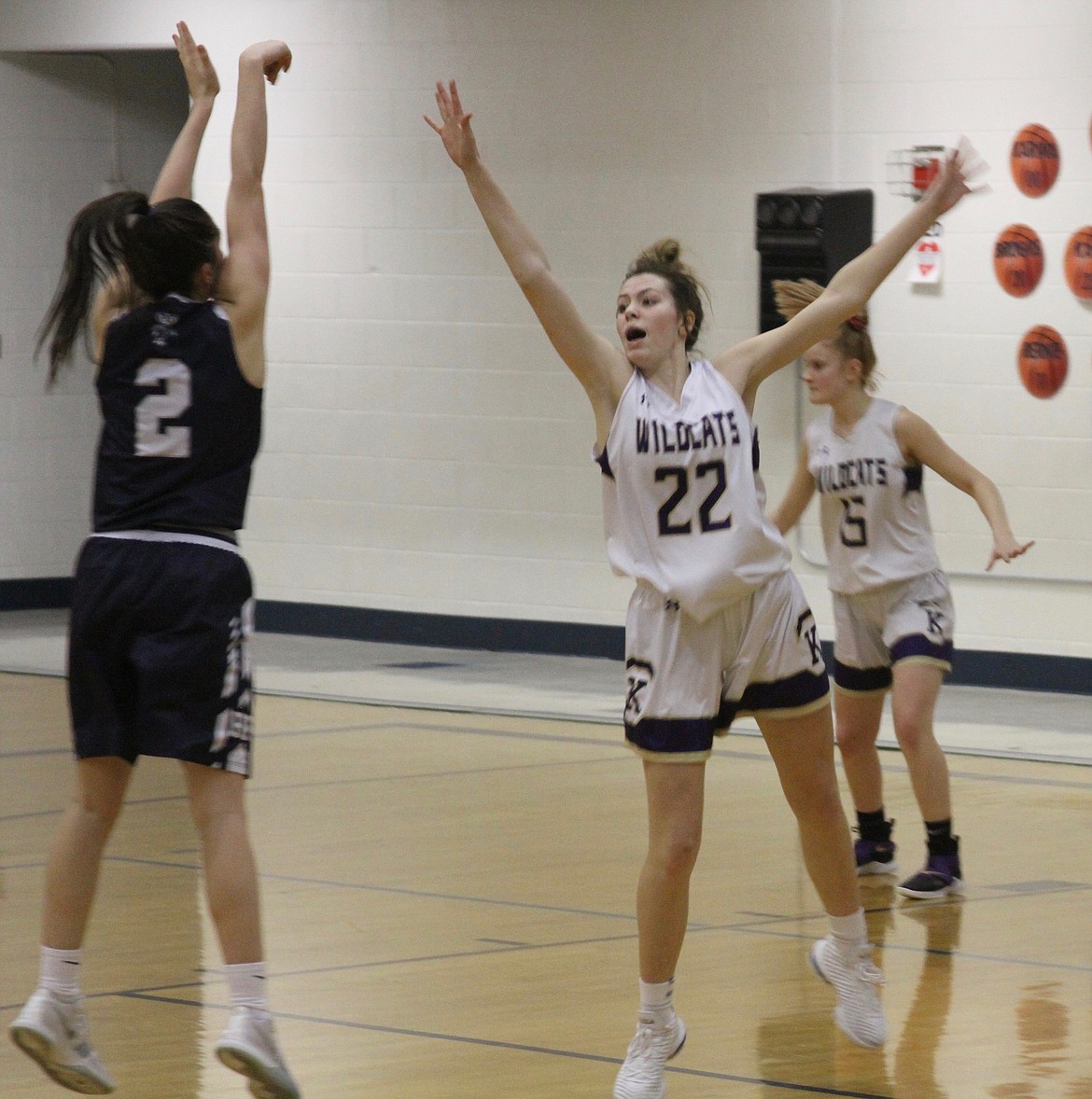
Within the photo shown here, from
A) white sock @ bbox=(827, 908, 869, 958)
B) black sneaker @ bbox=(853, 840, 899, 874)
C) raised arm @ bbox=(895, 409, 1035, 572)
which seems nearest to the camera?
white sock @ bbox=(827, 908, 869, 958)

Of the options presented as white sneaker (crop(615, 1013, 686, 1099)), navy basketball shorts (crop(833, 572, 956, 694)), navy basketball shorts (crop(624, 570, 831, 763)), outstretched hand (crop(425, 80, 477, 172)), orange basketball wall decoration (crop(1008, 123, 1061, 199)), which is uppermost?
orange basketball wall decoration (crop(1008, 123, 1061, 199))

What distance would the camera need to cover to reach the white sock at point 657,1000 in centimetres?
437

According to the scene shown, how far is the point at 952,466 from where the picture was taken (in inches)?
246

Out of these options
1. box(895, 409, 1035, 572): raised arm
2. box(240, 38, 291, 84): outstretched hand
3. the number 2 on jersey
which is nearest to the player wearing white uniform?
the number 2 on jersey

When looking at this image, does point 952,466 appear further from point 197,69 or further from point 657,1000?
point 197,69

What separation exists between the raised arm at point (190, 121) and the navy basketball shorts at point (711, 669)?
128cm

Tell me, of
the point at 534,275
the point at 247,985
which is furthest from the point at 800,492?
the point at 247,985

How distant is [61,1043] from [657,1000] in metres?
1.15

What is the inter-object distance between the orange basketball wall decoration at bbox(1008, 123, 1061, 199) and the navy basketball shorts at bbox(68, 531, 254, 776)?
665 cm

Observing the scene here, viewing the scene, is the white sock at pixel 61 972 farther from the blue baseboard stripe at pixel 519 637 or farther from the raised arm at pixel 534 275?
the blue baseboard stripe at pixel 519 637

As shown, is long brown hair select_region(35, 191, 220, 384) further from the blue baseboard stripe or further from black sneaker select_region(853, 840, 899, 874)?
the blue baseboard stripe

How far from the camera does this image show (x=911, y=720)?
625cm

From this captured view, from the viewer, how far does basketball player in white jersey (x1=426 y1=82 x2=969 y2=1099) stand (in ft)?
14.3

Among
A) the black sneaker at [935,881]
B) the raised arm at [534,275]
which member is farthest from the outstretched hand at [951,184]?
the black sneaker at [935,881]
